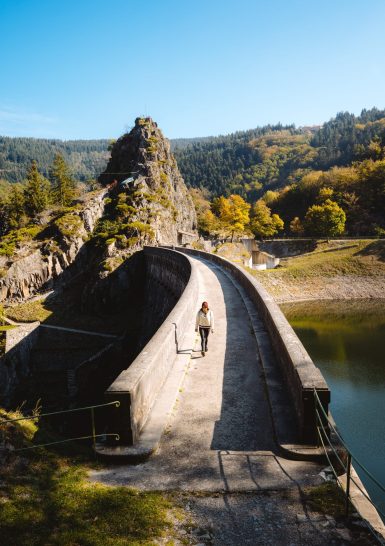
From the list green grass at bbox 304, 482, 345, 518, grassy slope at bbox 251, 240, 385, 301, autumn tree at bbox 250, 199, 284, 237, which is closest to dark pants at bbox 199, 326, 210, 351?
green grass at bbox 304, 482, 345, 518

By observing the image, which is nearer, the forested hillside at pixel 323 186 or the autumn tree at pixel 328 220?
the autumn tree at pixel 328 220

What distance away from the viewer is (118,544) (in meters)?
4.03

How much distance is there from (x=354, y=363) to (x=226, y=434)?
28080 millimetres

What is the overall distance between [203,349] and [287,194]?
102 metres

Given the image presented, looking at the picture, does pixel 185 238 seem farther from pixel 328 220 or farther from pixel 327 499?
pixel 327 499

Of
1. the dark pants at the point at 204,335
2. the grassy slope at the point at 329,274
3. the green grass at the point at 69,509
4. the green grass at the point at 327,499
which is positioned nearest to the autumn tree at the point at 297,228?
the grassy slope at the point at 329,274

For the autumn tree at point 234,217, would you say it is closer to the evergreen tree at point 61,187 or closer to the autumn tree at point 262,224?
the autumn tree at point 262,224

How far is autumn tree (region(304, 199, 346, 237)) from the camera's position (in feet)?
252

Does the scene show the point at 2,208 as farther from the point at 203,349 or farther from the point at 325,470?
the point at 325,470

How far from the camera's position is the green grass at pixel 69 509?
4.13 meters

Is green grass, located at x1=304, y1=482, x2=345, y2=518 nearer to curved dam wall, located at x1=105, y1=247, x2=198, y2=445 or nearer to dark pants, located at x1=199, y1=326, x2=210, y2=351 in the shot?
curved dam wall, located at x1=105, y1=247, x2=198, y2=445

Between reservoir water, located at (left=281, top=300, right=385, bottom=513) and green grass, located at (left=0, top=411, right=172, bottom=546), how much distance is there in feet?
24.4

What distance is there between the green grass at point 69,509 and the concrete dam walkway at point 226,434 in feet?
1.23

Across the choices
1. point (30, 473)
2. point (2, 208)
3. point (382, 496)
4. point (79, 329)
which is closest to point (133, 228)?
point (79, 329)
